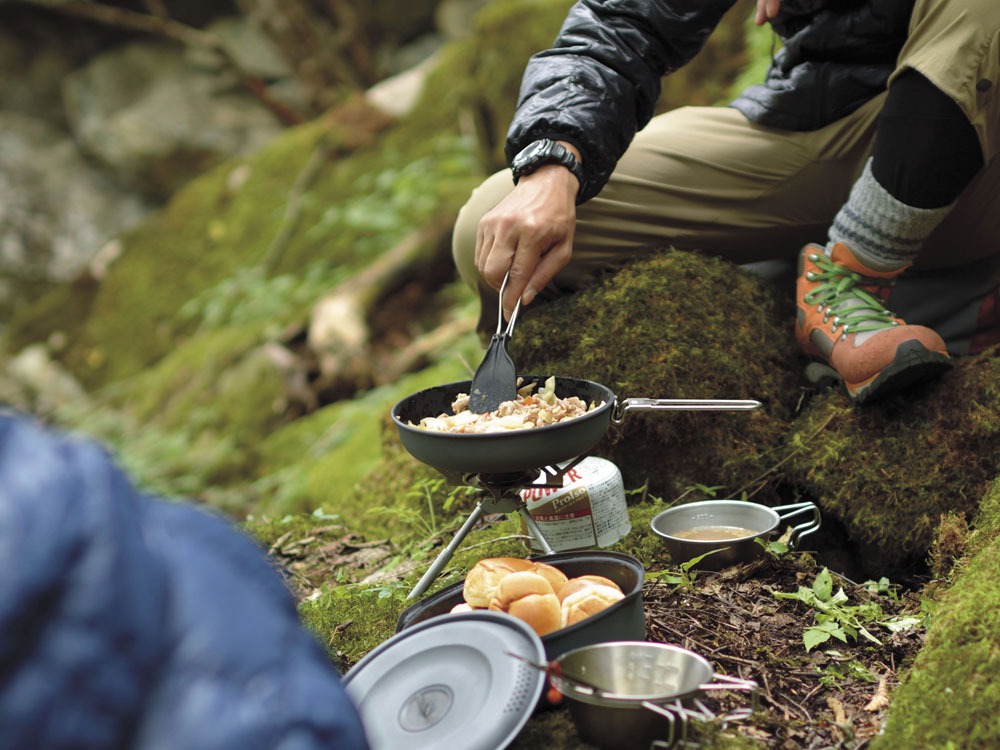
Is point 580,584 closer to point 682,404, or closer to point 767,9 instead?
point 682,404

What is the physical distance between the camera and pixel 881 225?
97.3 inches

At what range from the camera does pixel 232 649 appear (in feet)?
2.82

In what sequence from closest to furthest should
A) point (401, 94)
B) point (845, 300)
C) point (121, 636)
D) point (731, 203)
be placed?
1. point (121, 636)
2. point (845, 300)
3. point (731, 203)
4. point (401, 94)

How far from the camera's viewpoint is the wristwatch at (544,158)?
2484 millimetres

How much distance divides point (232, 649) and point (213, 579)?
0.29ft

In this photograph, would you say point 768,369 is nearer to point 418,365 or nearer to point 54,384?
point 418,365

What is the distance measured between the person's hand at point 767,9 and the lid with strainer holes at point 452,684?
2.21 m

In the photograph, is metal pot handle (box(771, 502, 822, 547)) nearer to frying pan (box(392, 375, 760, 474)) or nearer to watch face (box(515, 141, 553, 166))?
frying pan (box(392, 375, 760, 474))

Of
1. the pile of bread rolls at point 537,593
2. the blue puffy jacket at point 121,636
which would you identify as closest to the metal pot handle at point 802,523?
the pile of bread rolls at point 537,593

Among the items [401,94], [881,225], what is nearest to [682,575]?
[881,225]

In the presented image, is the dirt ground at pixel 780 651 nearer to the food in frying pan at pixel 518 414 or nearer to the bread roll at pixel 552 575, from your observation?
the bread roll at pixel 552 575

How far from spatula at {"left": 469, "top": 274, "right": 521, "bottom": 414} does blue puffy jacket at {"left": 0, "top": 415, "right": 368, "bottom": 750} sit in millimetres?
1238

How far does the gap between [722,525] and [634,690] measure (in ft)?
3.25

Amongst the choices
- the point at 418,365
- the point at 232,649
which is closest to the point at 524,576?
the point at 232,649
